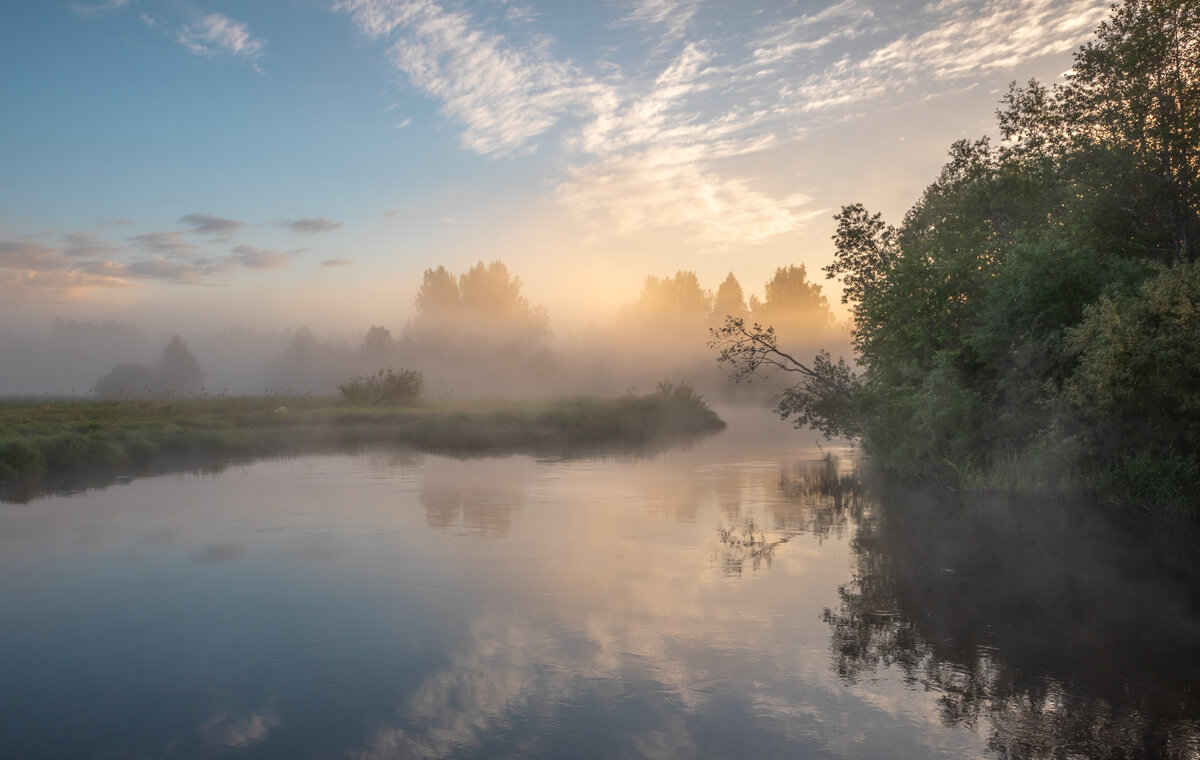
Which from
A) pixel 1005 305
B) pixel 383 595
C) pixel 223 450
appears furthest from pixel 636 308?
pixel 383 595

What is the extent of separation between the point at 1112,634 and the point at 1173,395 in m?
10.1

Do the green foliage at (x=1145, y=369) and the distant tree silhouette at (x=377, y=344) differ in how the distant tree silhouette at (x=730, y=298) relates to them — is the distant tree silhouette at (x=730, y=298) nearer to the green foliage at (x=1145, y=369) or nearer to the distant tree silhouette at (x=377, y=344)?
the distant tree silhouette at (x=377, y=344)

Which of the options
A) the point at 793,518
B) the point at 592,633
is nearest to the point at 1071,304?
the point at 793,518

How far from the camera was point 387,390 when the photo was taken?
215 ft

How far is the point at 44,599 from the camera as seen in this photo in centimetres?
1559

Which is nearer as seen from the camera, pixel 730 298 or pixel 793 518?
pixel 793 518

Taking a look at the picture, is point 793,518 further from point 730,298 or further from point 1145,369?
point 730,298

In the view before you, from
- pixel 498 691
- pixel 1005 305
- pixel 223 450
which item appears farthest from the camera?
pixel 223 450

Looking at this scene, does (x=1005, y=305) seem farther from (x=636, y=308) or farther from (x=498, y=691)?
(x=636, y=308)

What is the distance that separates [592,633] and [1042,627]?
24.6 feet

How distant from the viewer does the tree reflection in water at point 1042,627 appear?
9.90 meters

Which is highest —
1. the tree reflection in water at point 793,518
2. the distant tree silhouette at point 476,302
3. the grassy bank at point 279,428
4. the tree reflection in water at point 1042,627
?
the distant tree silhouette at point 476,302

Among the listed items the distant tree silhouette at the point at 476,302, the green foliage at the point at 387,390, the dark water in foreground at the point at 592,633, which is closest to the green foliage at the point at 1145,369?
the dark water in foreground at the point at 592,633

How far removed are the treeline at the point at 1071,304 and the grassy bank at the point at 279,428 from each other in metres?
23.2
